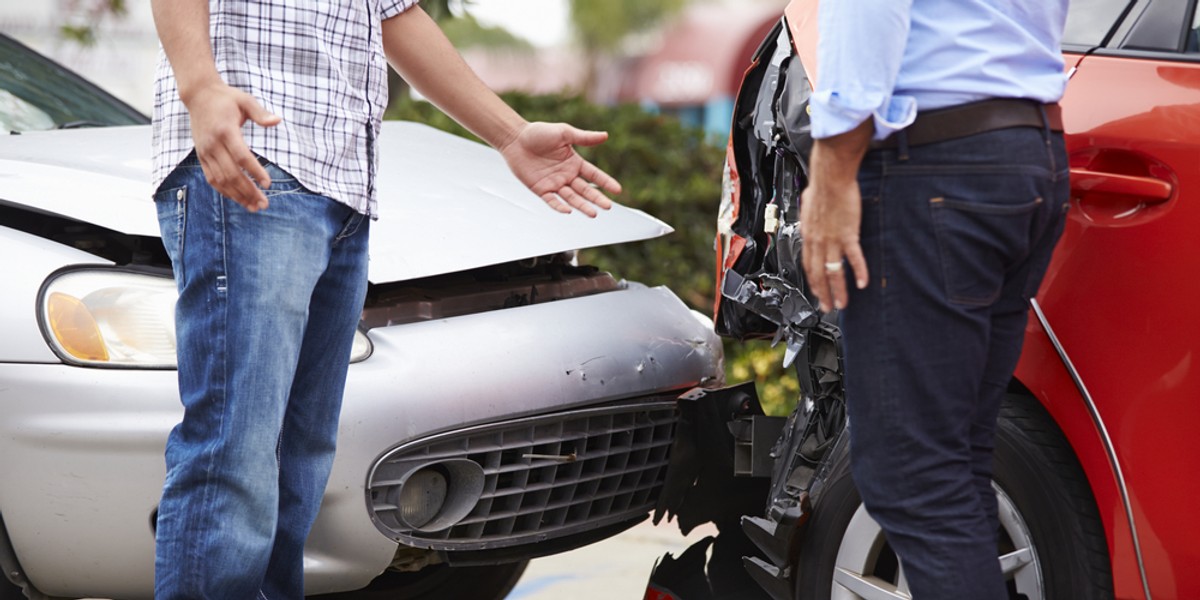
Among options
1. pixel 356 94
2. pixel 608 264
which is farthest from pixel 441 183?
pixel 608 264

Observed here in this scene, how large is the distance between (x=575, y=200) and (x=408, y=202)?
0.65 meters

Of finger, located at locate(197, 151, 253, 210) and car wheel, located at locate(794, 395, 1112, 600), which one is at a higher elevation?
finger, located at locate(197, 151, 253, 210)

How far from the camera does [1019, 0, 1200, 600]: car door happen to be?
198 cm

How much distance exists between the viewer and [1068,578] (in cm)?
211

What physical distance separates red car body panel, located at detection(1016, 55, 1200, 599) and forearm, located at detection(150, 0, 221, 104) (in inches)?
54.2

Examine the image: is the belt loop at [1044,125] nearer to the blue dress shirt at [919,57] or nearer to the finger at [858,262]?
the blue dress shirt at [919,57]

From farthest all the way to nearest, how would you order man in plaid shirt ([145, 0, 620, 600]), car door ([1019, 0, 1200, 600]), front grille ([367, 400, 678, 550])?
front grille ([367, 400, 678, 550]) → car door ([1019, 0, 1200, 600]) → man in plaid shirt ([145, 0, 620, 600])

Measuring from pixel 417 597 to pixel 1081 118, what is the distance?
74.7 inches

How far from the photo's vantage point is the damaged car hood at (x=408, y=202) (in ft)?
8.14

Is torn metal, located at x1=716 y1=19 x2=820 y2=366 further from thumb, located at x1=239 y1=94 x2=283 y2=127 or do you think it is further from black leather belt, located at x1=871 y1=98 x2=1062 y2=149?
thumb, located at x1=239 y1=94 x2=283 y2=127

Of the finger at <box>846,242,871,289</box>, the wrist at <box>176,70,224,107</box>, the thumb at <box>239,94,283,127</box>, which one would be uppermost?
the wrist at <box>176,70,224,107</box>

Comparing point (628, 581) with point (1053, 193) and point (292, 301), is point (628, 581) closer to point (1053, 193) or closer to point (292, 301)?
point (292, 301)

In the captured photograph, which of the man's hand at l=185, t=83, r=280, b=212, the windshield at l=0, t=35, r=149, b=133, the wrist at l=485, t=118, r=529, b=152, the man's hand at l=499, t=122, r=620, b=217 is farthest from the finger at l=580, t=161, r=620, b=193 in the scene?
the windshield at l=0, t=35, r=149, b=133

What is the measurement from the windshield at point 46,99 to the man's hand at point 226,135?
1761mm
